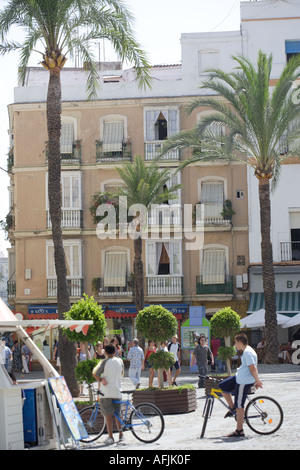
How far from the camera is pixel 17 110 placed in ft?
144

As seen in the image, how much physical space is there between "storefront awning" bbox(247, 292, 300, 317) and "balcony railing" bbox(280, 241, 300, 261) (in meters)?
1.77

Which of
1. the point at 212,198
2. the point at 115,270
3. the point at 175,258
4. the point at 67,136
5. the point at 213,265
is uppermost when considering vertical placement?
the point at 67,136

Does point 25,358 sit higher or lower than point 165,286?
lower

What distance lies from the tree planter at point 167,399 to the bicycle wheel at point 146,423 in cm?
396

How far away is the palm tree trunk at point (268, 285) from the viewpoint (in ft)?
108

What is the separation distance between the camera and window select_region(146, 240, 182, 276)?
42.3 metres

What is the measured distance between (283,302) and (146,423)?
1078 inches

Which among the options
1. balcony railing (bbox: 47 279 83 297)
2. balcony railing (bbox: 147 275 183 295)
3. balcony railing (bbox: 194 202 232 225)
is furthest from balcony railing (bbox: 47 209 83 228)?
balcony railing (bbox: 194 202 232 225)

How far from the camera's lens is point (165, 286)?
41.9 meters

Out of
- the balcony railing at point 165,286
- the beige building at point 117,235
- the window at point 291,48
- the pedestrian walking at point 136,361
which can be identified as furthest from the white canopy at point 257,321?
the window at point 291,48

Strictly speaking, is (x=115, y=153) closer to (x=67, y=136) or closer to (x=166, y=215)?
(x=67, y=136)

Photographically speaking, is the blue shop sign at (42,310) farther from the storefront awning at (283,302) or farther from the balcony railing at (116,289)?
the storefront awning at (283,302)

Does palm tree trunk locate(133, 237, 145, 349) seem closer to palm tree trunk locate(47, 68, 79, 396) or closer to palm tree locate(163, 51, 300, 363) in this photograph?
palm tree locate(163, 51, 300, 363)

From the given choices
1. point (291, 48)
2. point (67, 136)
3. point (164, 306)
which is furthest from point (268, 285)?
point (67, 136)
